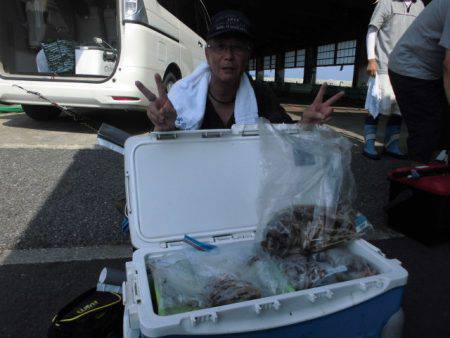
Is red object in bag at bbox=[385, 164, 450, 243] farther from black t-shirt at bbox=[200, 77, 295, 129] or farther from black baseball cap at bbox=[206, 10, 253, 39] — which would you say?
black baseball cap at bbox=[206, 10, 253, 39]

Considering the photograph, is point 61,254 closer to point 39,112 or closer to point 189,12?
point 39,112

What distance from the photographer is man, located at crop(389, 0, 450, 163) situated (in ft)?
8.46

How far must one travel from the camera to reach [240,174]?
1.37 metres

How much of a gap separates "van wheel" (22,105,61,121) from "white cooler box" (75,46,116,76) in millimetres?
1073

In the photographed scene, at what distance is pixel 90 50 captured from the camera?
4.65 m

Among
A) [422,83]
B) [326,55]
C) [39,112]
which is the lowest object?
[39,112]

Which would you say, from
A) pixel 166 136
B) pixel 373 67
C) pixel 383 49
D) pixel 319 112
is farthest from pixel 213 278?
pixel 383 49

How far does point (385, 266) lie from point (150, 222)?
0.73m

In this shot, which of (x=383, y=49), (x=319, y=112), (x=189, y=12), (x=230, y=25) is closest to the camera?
(x=319, y=112)

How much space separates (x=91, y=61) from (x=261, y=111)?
358 cm

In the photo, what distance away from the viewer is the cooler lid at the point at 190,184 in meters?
1.24

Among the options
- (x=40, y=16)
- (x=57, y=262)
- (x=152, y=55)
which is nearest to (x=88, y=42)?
(x=40, y=16)

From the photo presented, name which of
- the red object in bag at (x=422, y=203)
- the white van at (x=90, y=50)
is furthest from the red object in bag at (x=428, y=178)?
the white van at (x=90, y=50)

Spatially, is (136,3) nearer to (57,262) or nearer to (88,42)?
(88,42)
